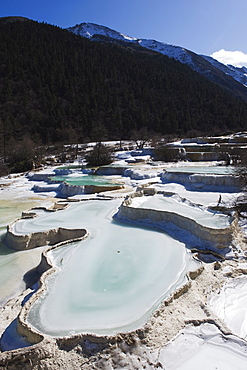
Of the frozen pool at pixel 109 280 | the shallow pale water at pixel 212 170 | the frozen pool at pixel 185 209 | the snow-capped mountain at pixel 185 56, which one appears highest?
the snow-capped mountain at pixel 185 56

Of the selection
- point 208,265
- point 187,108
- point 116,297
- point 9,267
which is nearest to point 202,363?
point 116,297

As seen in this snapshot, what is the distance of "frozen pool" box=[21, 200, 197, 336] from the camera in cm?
462

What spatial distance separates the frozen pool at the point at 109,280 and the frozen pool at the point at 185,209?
1445 mm

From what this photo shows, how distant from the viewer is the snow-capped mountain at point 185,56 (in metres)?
110

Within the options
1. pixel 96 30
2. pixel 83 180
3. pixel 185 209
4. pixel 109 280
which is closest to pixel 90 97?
pixel 83 180

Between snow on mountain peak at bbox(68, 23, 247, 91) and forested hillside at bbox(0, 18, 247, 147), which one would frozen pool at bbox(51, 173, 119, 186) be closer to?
forested hillside at bbox(0, 18, 247, 147)

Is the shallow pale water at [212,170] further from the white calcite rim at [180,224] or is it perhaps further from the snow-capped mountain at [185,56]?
the snow-capped mountain at [185,56]

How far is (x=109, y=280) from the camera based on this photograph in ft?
19.5

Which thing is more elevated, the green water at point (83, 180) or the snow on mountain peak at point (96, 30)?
the snow on mountain peak at point (96, 30)

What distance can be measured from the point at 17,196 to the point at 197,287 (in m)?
13.6

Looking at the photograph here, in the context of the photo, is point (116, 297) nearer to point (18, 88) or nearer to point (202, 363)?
point (202, 363)

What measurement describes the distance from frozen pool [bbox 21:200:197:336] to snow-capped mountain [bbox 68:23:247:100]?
110 meters

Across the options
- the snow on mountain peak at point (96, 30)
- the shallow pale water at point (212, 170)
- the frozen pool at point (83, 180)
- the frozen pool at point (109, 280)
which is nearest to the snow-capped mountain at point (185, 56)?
the snow on mountain peak at point (96, 30)

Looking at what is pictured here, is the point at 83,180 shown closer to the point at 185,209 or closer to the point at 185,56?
the point at 185,209
